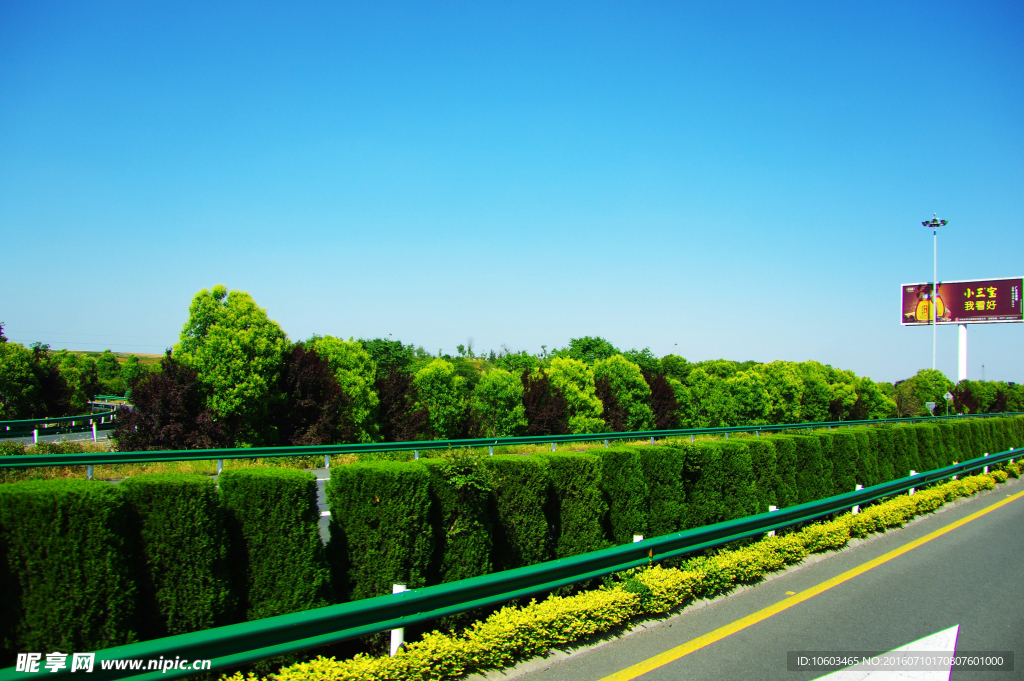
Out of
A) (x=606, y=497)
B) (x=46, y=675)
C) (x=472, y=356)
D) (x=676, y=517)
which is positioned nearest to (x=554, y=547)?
(x=606, y=497)

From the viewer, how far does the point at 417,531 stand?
244 inches

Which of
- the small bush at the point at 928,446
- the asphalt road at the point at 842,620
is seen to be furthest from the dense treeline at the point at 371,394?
the small bush at the point at 928,446

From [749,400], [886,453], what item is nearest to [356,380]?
[886,453]

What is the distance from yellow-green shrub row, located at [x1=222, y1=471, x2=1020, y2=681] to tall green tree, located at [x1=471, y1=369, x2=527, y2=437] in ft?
114

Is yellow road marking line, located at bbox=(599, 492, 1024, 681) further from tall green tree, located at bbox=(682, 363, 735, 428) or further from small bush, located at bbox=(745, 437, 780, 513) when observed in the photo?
tall green tree, located at bbox=(682, 363, 735, 428)

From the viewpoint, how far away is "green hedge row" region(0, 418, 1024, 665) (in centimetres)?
430

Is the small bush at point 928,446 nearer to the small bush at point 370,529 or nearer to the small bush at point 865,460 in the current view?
the small bush at point 865,460

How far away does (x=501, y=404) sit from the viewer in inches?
1770

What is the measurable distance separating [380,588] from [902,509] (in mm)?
11294

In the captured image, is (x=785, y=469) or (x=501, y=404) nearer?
(x=785, y=469)

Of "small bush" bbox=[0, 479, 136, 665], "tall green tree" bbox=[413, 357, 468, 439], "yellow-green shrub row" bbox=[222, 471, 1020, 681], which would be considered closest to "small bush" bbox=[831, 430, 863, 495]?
"yellow-green shrub row" bbox=[222, 471, 1020, 681]

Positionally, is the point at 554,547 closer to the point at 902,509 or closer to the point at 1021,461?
the point at 902,509

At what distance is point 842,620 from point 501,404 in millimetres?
38407

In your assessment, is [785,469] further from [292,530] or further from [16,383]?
[16,383]
